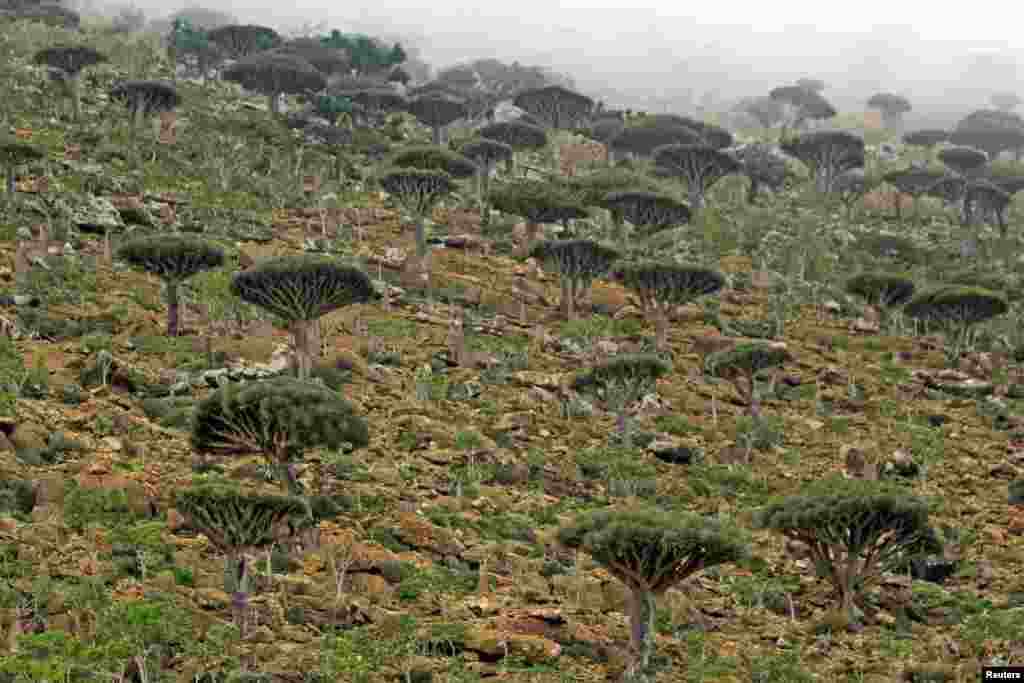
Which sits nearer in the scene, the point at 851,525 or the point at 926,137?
the point at 851,525

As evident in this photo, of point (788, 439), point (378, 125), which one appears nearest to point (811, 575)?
point (788, 439)

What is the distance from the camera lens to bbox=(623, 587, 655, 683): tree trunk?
22562 millimetres

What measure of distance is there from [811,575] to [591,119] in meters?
70.5

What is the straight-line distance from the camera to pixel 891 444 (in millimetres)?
42719

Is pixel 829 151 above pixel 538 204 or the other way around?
the other way around

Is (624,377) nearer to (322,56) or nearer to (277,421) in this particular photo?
(277,421)

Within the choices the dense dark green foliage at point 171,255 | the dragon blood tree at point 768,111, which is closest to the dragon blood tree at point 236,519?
the dense dark green foliage at point 171,255

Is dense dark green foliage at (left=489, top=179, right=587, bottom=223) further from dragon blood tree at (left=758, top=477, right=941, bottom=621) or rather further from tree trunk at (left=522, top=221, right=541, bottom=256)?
dragon blood tree at (left=758, top=477, right=941, bottom=621)

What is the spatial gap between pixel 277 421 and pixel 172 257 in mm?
15947

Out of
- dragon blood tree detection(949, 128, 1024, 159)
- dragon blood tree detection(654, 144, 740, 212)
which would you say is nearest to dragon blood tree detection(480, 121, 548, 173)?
dragon blood tree detection(654, 144, 740, 212)

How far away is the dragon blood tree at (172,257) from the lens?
38.2m

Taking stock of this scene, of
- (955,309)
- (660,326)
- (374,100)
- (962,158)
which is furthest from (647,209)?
(962,158)

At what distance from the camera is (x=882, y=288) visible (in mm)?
55031

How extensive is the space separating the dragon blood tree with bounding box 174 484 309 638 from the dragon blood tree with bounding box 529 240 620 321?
29.1 m
